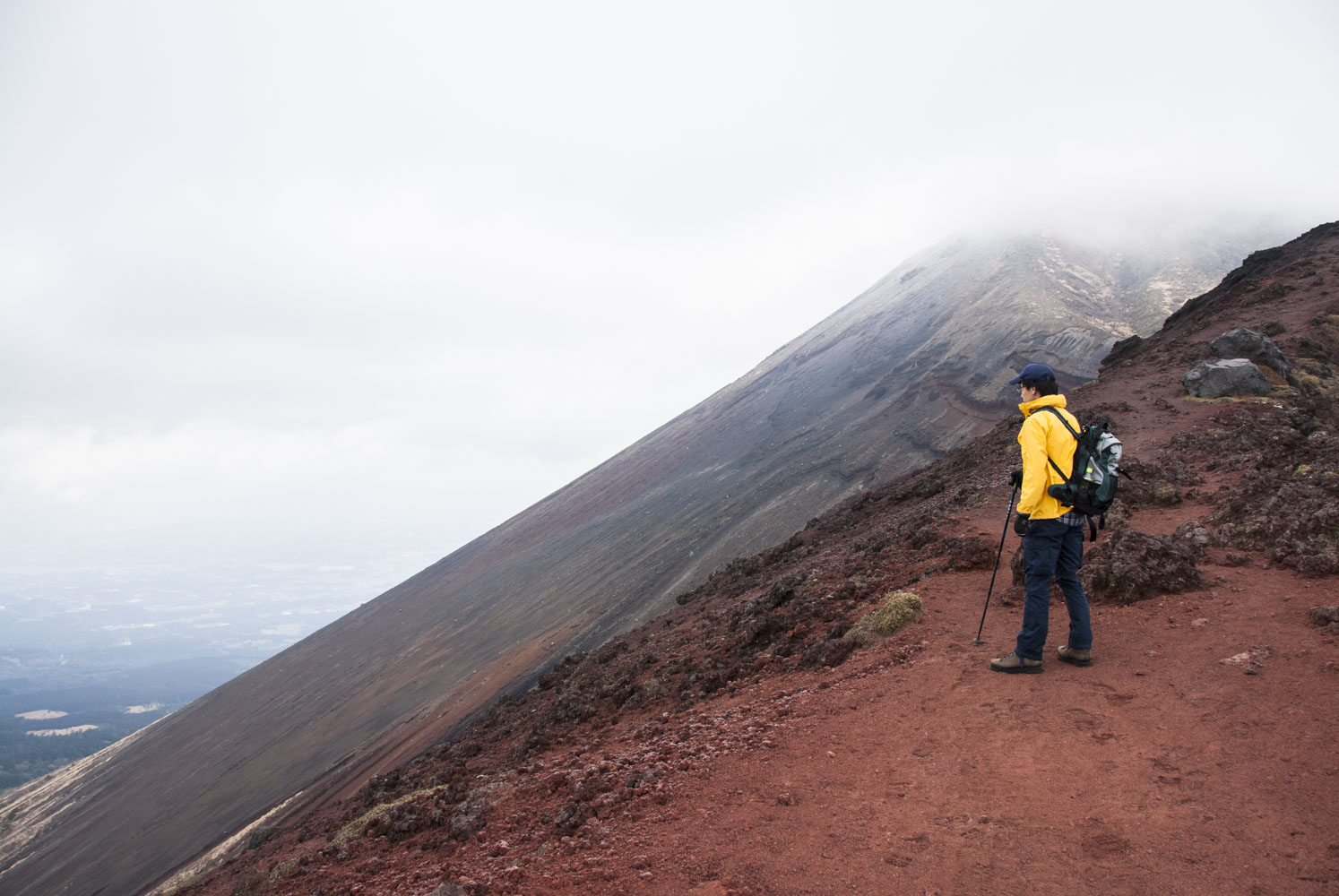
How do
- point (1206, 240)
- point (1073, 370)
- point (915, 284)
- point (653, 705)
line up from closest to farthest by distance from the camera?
point (653, 705)
point (1073, 370)
point (1206, 240)
point (915, 284)

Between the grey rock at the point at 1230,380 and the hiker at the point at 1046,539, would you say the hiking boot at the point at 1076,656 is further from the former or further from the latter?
the grey rock at the point at 1230,380

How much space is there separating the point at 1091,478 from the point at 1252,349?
42.2 ft

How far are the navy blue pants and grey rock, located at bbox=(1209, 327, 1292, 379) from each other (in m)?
12.3

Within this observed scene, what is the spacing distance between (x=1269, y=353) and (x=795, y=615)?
41.9ft

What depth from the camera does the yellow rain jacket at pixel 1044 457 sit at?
4992 mm

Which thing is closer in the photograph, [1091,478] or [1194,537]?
[1091,478]

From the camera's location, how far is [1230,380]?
12547 millimetres

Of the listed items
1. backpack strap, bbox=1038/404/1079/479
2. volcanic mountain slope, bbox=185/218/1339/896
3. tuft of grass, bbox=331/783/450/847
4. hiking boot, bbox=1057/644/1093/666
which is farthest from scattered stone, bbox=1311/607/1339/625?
tuft of grass, bbox=331/783/450/847

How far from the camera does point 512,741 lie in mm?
10016

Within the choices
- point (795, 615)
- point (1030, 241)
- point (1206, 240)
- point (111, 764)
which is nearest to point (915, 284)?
point (1030, 241)

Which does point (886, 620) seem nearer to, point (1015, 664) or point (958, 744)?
point (1015, 664)

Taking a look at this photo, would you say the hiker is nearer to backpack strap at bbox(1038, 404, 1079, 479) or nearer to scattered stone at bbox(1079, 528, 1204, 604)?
backpack strap at bbox(1038, 404, 1079, 479)

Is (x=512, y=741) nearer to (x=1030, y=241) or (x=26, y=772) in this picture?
(x=1030, y=241)

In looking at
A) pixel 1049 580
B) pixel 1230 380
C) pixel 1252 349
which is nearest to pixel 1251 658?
pixel 1049 580
